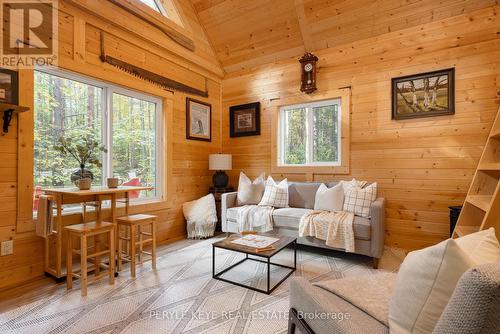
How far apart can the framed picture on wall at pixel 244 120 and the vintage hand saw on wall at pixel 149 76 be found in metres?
0.67

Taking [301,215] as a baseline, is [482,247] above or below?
above

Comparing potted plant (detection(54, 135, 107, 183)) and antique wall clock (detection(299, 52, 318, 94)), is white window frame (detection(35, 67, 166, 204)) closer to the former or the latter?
potted plant (detection(54, 135, 107, 183))

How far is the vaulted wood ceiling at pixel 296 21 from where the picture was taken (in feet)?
10.3

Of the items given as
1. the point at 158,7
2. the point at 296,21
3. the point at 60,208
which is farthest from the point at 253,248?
the point at 158,7

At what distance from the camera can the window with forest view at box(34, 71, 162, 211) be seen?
8.67 ft

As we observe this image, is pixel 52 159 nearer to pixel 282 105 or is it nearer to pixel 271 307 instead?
pixel 271 307

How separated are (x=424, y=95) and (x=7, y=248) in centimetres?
459

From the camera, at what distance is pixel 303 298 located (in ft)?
3.86

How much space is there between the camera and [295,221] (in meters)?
→ 3.17

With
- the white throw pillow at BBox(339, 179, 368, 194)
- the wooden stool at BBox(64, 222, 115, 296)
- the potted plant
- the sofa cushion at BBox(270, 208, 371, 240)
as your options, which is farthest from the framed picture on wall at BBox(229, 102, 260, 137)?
the wooden stool at BBox(64, 222, 115, 296)

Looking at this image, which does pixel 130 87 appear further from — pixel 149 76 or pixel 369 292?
pixel 369 292

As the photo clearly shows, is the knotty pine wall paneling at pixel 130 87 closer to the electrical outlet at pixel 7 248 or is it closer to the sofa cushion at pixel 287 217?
the electrical outlet at pixel 7 248

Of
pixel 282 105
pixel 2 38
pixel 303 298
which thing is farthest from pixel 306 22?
pixel 303 298

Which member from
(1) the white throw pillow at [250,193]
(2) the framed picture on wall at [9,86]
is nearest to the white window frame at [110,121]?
(2) the framed picture on wall at [9,86]
